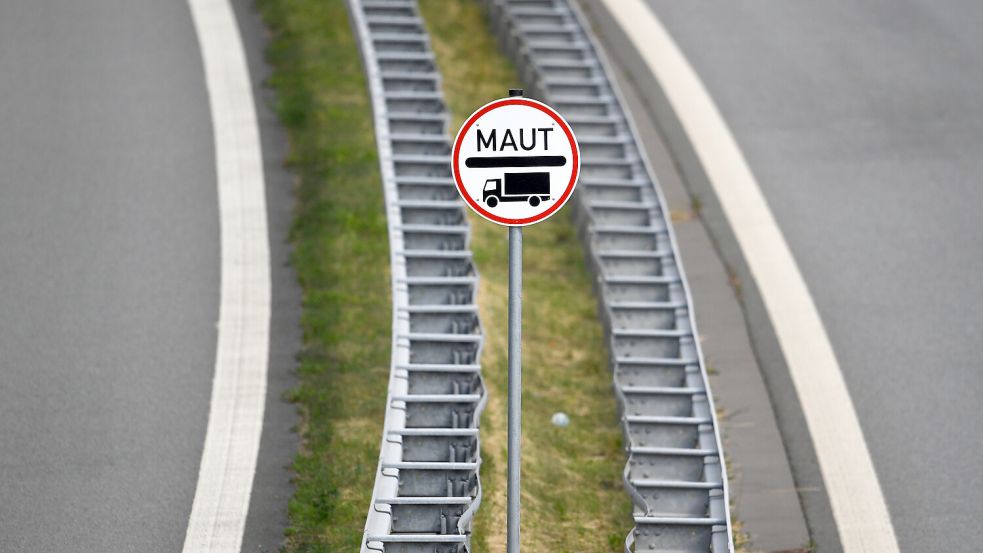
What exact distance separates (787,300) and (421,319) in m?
3.90

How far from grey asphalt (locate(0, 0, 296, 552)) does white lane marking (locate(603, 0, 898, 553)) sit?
434 cm

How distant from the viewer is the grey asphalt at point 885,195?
10938 mm

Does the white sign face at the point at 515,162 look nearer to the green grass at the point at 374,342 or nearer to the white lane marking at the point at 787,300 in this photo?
the green grass at the point at 374,342

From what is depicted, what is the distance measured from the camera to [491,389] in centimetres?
1134

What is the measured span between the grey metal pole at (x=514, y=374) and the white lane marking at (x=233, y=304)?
261cm

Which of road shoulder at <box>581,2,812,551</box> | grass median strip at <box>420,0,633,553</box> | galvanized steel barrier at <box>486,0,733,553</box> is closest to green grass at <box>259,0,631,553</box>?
grass median strip at <box>420,0,633,553</box>

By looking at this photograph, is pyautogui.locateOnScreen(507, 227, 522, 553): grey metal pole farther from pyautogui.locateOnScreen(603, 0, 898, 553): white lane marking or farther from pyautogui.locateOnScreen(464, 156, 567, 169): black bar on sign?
pyautogui.locateOnScreen(603, 0, 898, 553): white lane marking

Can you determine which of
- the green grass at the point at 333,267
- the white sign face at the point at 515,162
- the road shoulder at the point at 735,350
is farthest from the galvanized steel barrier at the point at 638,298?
the white sign face at the point at 515,162

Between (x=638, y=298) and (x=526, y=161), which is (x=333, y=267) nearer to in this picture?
(x=638, y=298)

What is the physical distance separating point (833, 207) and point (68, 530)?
28.2 ft

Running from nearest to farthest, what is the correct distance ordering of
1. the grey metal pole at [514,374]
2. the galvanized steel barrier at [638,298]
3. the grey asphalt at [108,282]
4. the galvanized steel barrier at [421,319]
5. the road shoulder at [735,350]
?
the grey metal pole at [514,374], the galvanized steel barrier at [421,319], the galvanized steel barrier at [638,298], the grey asphalt at [108,282], the road shoulder at [735,350]

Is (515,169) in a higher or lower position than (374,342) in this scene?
lower

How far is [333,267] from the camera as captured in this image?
12.7m

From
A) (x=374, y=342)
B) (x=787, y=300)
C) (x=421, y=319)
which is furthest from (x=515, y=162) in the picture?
(x=787, y=300)
